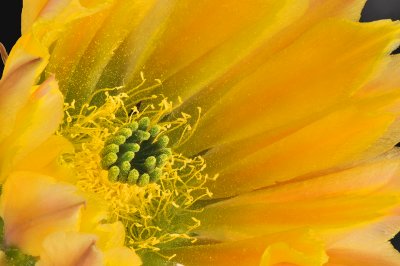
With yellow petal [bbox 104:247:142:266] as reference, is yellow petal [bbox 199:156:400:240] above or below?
below

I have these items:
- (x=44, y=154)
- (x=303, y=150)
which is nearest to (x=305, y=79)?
(x=303, y=150)

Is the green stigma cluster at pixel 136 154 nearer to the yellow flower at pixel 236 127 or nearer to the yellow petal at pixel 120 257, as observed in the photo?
the yellow flower at pixel 236 127

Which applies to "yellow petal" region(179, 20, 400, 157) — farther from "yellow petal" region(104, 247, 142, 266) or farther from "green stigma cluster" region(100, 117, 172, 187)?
"yellow petal" region(104, 247, 142, 266)

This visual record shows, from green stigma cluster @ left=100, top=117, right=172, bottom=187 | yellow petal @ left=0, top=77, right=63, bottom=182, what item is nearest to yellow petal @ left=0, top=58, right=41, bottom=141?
A: yellow petal @ left=0, top=77, right=63, bottom=182

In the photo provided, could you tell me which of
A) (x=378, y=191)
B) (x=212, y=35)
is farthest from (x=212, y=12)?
(x=378, y=191)

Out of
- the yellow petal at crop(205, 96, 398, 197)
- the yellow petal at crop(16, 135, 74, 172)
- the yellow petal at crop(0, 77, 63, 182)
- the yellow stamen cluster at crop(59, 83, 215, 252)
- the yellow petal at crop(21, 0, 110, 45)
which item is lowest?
the yellow petal at crop(205, 96, 398, 197)

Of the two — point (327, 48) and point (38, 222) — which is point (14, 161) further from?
point (327, 48)
